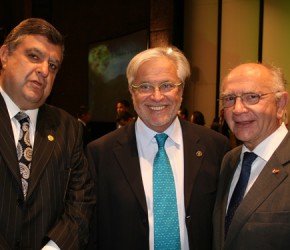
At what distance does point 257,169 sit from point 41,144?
1183mm

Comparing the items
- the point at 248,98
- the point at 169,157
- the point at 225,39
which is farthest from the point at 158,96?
the point at 225,39

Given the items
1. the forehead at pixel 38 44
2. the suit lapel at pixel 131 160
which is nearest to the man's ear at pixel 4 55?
the forehead at pixel 38 44

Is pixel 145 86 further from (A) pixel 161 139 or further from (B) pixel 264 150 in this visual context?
(B) pixel 264 150

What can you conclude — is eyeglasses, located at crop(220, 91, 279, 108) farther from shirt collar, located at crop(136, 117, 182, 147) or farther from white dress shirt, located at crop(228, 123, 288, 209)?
shirt collar, located at crop(136, 117, 182, 147)

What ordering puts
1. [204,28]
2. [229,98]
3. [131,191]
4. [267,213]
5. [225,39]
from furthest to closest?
[204,28]
[225,39]
[131,191]
[229,98]
[267,213]

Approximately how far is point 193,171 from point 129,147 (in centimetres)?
44

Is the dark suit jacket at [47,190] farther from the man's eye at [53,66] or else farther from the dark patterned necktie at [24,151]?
the man's eye at [53,66]

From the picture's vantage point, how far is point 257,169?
2107mm

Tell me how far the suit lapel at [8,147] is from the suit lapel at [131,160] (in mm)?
708

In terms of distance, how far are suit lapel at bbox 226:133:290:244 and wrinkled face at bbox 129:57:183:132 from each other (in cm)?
73

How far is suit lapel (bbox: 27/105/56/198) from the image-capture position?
1968 millimetres

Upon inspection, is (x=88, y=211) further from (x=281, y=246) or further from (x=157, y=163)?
(x=281, y=246)

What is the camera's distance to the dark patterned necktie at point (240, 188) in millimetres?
2090

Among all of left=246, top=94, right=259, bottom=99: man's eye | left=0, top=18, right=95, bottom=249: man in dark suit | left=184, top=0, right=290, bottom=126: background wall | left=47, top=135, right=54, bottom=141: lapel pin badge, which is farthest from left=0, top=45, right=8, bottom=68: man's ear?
left=184, top=0, right=290, bottom=126: background wall
